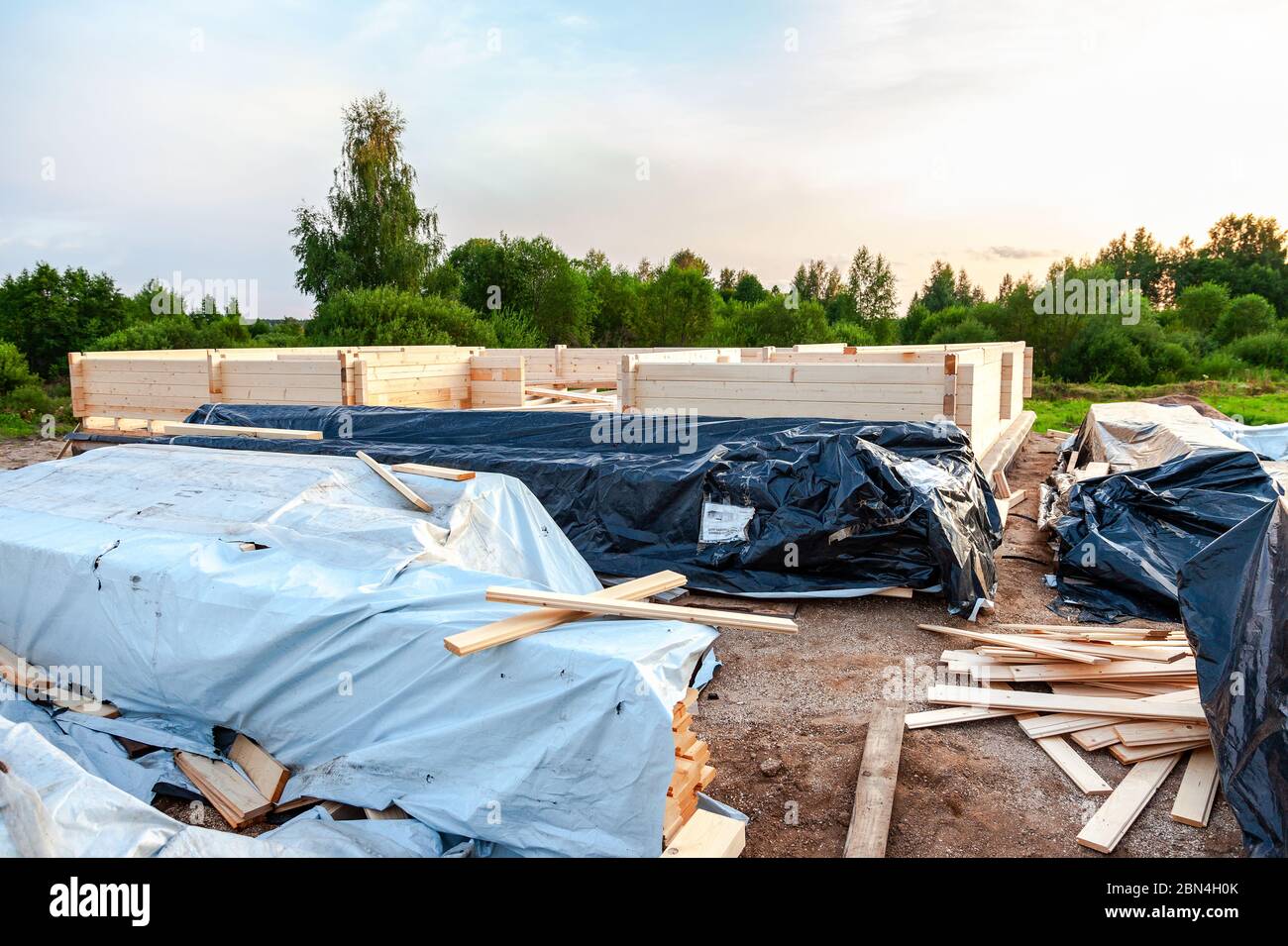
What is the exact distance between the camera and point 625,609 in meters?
3.79

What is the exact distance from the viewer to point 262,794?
4.05 m

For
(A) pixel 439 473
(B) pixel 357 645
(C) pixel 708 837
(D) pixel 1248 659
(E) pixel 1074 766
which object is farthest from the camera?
(A) pixel 439 473

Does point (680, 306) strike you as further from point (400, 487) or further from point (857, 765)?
point (857, 765)

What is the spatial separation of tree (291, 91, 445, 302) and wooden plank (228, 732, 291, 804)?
3011cm

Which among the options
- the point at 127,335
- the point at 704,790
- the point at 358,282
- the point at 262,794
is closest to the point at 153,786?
the point at 262,794

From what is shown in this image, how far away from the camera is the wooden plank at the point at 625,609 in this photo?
12.3 feet

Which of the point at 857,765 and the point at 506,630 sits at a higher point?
the point at 506,630

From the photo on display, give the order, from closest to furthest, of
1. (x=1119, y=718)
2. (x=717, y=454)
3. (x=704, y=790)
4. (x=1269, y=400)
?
(x=704, y=790)
(x=1119, y=718)
(x=717, y=454)
(x=1269, y=400)

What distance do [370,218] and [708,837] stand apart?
3344 centimetres

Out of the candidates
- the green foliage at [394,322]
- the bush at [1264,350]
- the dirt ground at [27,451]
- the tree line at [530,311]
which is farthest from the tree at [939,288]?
the dirt ground at [27,451]

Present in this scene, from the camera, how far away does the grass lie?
1953cm

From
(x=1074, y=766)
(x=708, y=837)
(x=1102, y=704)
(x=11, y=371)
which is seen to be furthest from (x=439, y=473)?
(x=11, y=371)
